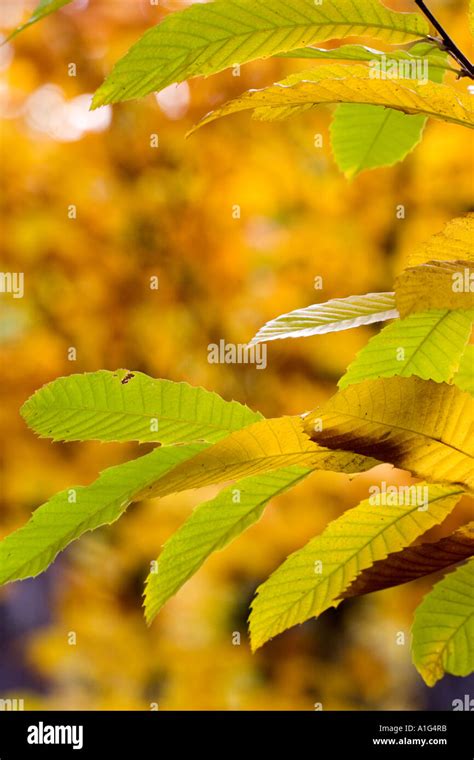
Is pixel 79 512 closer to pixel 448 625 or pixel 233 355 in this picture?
pixel 448 625

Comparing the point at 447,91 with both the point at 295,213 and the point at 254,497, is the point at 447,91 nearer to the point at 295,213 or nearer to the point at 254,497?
the point at 254,497

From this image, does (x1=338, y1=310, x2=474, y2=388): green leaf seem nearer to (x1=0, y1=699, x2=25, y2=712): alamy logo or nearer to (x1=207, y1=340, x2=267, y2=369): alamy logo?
(x1=207, y1=340, x2=267, y2=369): alamy logo

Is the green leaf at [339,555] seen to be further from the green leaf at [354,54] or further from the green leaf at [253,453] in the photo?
the green leaf at [354,54]
